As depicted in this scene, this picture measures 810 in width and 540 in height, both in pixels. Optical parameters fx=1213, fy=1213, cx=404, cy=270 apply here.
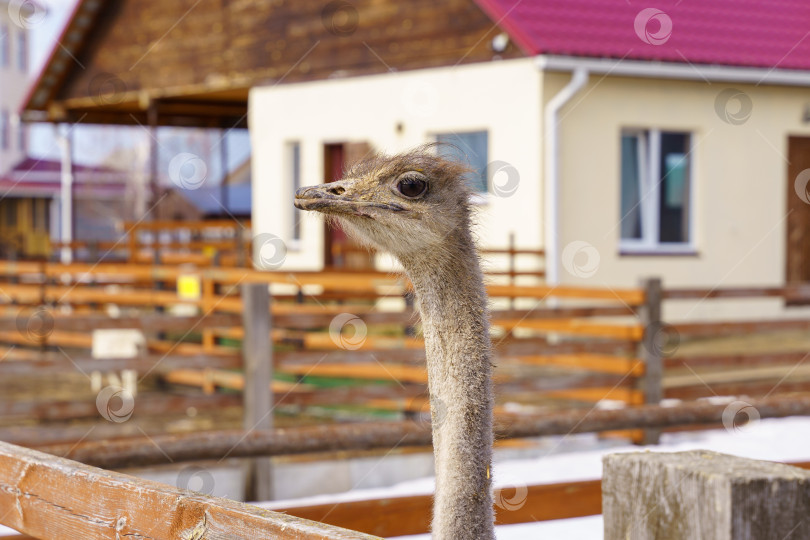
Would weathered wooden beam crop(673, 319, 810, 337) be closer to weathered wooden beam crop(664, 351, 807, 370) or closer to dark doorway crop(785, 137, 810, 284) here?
weathered wooden beam crop(664, 351, 807, 370)

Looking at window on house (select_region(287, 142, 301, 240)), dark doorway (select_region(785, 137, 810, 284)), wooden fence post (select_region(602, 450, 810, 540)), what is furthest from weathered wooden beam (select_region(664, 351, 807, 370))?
window on house (select_region(287, 142, 301, 240))

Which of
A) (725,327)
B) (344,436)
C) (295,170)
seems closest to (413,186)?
(344,436)

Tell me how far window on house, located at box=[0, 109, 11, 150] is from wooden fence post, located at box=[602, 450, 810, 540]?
3896cm

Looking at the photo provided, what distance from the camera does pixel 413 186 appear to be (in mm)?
1981

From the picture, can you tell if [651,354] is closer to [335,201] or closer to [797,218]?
[335,201]

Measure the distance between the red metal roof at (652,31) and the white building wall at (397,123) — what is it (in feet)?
1.31

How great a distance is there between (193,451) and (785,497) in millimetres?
2690

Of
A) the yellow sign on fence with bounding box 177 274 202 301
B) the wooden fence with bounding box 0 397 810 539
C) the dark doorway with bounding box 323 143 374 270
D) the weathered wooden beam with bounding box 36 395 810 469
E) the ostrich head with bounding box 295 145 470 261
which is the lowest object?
the wooden fence with bounding box 0 397 810 539

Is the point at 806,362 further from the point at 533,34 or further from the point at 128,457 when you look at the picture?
the point at 128,457

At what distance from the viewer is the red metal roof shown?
11.7m

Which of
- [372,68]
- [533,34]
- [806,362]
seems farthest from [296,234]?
[806,362]

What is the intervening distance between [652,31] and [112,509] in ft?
36.2

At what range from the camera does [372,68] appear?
45.6 feet

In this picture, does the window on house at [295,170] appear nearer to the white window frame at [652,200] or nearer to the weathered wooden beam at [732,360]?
the white window frame at [652,200]
